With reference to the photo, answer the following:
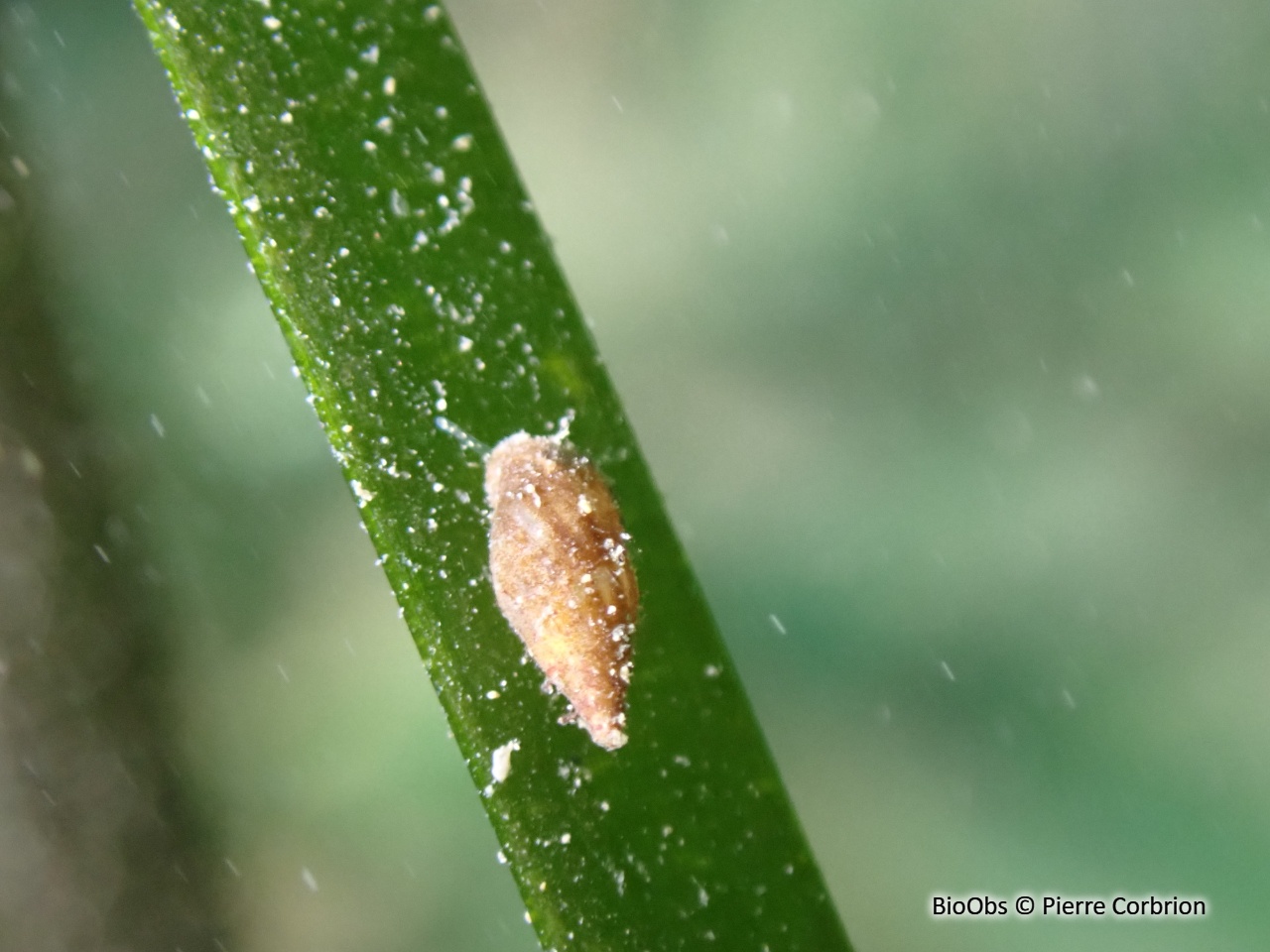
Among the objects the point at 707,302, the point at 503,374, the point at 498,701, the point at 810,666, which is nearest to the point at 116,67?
the point at 707,302

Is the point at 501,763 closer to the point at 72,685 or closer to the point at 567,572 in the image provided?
the point at 567,572

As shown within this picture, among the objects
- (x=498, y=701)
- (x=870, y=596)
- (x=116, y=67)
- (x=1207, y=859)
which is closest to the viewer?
(x=498, y=701)

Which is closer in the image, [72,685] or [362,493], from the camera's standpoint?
[362,493]

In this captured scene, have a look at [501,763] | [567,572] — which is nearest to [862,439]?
[567,572]

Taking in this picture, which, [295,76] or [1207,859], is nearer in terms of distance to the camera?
[295,76]

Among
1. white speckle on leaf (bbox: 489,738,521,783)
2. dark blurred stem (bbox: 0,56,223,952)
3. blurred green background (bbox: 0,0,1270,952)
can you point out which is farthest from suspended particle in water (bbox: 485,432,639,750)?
dark blurred stem (bbox: 0,56,223,952)

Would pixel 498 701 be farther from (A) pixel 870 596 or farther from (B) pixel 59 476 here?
(B) pixel 59 476

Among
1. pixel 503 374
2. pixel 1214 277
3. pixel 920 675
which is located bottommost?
pixel 920 675
